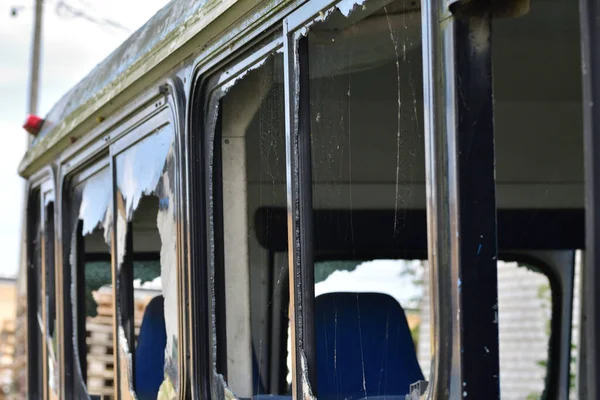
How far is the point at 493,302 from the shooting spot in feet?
5.11

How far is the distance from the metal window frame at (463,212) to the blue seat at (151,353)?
1544mm

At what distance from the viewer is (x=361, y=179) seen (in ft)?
15.8

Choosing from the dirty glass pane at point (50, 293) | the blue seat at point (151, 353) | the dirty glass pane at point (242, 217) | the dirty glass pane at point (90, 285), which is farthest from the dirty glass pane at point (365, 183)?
the dirty glass pane at point (50, 293)

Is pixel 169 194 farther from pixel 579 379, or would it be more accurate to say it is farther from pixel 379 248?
pixel 579 379

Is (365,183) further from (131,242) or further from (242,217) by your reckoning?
(242,217)

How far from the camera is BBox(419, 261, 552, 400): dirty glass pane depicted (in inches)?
312

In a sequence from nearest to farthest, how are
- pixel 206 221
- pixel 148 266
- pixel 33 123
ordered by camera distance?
pixel 206 221 → pixel 148 266 → pixel 33 123

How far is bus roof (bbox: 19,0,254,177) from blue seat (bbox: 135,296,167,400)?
0.66 meters

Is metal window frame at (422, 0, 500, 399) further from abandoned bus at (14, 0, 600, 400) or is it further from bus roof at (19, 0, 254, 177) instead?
bus roof at (19, 0, 254, 177)

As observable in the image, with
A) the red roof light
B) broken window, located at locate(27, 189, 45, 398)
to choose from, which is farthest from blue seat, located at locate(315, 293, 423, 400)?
the red roof light

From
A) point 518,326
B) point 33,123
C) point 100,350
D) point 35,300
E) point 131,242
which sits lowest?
point 518,326

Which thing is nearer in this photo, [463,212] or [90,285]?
[463,212]

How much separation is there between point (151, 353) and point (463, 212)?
6.28 feet

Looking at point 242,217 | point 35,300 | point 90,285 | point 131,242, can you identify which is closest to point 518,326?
point 35,300
